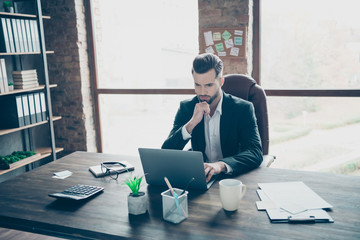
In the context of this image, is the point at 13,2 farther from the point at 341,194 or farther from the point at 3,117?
the point at 341,194

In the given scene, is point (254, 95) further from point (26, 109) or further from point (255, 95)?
point (26, 109)

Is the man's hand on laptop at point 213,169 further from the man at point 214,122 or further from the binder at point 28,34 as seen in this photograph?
the binder at point 28,34

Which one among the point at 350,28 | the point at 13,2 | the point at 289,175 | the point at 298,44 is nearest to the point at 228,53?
the point at 298,44

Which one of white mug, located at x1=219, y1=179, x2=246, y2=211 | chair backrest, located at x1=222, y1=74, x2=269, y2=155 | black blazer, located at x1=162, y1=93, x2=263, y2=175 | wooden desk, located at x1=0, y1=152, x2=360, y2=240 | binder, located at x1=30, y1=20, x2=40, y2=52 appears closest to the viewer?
wooden desk, located at x1=0, y1=152, x2=360, y2=240

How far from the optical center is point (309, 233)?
3.46ft

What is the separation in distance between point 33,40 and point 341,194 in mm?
3018

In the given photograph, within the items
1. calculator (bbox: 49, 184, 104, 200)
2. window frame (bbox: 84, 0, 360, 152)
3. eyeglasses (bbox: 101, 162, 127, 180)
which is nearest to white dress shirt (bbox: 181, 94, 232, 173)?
eyeglasses (bbox: 101, 162, 127, 180)

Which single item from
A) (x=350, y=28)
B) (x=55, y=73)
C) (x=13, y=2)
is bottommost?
(x=55, y=73)

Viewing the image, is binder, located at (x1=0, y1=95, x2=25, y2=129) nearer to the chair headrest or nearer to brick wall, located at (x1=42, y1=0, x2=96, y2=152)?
brick wall, located at (x1=42, y1=0, x2=96, y2=152)

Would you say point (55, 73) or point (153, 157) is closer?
point (153, 157)

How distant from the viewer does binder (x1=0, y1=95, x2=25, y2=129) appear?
3.06 meters

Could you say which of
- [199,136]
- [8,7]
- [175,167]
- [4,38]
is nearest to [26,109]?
[4,38]

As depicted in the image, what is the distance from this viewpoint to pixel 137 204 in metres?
1.21

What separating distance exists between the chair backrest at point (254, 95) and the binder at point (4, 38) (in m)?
2.02
